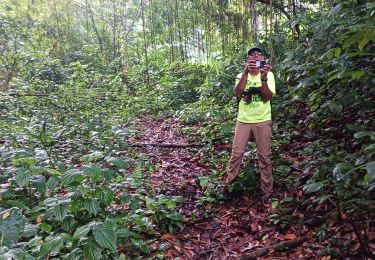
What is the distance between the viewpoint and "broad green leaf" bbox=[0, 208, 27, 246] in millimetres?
1762

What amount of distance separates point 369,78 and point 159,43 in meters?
11.7

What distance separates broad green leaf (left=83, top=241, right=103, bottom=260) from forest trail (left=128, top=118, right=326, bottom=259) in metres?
0.85

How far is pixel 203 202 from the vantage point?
3.54 metres

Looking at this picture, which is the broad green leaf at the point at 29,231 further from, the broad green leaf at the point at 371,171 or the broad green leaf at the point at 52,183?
the broad green leaf at the point at 371,171

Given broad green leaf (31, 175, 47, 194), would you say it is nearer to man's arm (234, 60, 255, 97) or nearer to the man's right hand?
man's arm (234, 60, 255, 97)

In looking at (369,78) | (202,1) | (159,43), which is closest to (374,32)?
(369,78)

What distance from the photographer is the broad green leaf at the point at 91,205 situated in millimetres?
2225

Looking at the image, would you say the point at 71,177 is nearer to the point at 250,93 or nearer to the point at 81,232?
the point at 81,232

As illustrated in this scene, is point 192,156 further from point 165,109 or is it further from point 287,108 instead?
point 165,109

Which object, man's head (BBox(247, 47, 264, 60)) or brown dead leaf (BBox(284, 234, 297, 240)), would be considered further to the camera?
man's head (BBox(247, 47, 264, 60))

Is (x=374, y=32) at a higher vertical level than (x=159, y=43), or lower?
lower

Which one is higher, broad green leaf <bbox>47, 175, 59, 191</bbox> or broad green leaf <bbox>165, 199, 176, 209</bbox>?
broad green leaf <bbox>47, 175, 59, 191</bbox>

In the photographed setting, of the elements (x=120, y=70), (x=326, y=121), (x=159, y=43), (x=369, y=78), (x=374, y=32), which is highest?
(x=159, y=43)

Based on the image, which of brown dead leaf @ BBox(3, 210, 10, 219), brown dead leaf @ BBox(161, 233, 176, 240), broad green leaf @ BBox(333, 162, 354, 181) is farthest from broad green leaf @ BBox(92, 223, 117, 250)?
broad green leaf @ BBox(333, 162, 354, 181)
